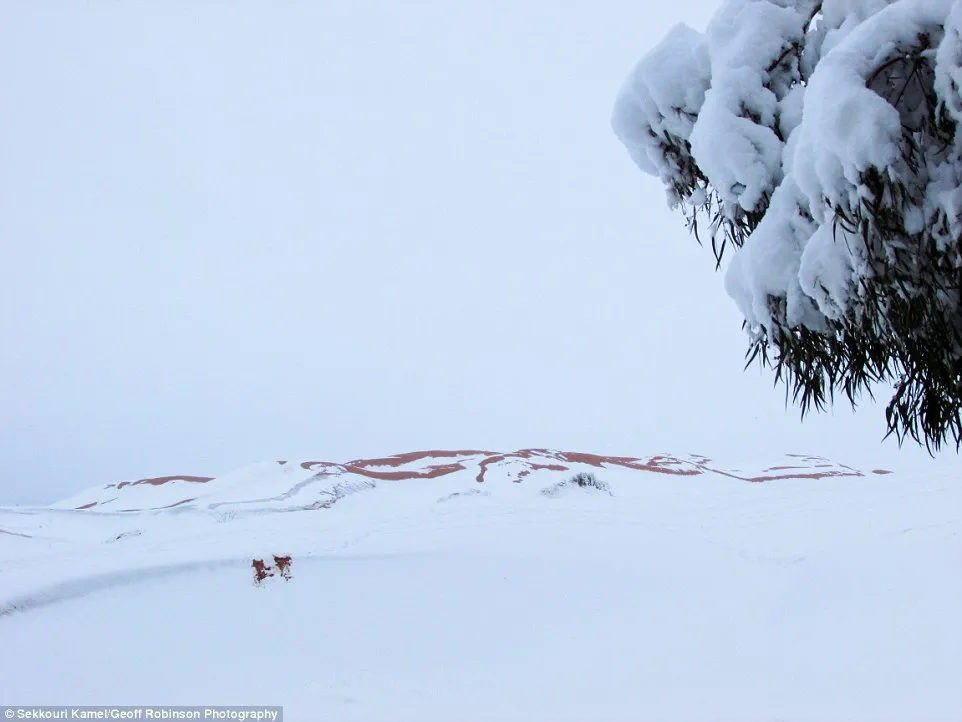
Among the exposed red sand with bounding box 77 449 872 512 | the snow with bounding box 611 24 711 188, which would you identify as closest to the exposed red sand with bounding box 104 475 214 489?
the exposed red sand with bounding box 77 449 872 512

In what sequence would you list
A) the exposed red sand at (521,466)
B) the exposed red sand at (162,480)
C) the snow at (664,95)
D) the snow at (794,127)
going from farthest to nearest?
the exposed red sand at (162,480) → the exposed red sand at (521,466) → the snow at (664,95) → the snow at (794,127)

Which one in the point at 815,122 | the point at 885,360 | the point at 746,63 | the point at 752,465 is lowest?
the point at 752,465

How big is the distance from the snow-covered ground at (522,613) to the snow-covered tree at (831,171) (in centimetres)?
207

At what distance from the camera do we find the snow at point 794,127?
12.2 feet

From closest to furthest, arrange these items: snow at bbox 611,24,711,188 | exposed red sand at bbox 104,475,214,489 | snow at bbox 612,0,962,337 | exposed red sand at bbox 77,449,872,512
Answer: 1. snow at bbox 612,0,962,337
2. snow at bbox 611,24,711,188
3. exposed red sand at bbox 77,449,872,512
4. exposed red sand at bbox 104,475,214,489

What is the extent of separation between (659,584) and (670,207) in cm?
432

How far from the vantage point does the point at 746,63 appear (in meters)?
4.69

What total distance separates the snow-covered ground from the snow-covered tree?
207 centimetres

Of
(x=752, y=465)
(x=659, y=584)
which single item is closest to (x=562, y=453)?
(x=752, y=465)

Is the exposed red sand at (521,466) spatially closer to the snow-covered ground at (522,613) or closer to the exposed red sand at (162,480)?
the exposed red sand at (162,480)

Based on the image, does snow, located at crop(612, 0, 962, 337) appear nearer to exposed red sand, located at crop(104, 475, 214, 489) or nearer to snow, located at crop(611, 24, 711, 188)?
snow, located at crop(611, 24, 711, 188)

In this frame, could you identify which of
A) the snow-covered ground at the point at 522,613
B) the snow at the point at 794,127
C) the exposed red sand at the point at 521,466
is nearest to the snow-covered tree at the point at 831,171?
the snow at the point at 794,127

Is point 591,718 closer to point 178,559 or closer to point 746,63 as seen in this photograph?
point 746,63

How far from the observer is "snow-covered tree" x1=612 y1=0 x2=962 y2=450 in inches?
149
